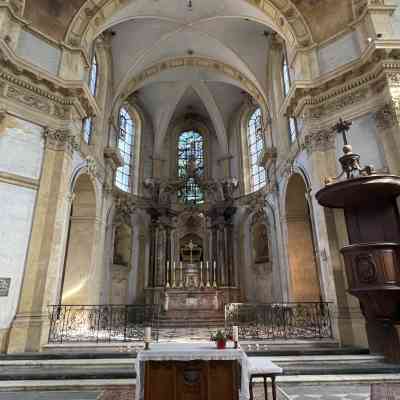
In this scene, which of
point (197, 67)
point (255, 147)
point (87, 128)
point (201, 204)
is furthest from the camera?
point (201, 204)

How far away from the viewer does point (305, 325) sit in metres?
9.54

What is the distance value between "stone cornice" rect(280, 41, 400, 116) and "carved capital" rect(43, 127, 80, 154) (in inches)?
291

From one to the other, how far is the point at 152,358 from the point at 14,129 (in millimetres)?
7601

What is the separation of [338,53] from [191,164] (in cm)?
945

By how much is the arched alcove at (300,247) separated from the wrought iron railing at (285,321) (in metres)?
0.69

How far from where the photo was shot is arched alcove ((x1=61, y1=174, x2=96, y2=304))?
1055cm

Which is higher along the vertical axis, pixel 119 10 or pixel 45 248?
pixel 119 10

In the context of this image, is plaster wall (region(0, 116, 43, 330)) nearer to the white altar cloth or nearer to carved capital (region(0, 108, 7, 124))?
carved capital (region(0, 108, 7, 124))

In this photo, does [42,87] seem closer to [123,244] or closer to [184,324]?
[123,244]

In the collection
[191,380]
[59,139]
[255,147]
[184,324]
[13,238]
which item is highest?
[255,147]

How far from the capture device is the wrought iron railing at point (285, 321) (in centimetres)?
795

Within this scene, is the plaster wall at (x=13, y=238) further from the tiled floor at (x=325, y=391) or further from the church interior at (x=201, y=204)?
the tiled floor at (x=325, y=391)

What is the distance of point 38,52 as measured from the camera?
30.3ft

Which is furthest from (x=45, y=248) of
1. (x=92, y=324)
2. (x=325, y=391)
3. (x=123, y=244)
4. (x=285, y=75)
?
(x=285, y=75)
